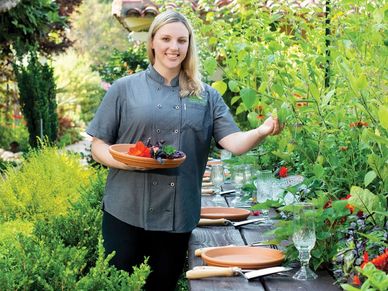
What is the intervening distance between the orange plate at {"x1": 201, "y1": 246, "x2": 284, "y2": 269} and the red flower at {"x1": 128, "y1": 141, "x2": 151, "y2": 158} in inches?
20.7

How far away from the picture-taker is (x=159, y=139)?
163 inches

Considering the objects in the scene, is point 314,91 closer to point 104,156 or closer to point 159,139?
point 159,139

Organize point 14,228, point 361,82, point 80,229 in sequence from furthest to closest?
point 14,228
point 80,229
point 361,82

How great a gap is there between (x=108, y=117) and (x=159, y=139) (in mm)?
262

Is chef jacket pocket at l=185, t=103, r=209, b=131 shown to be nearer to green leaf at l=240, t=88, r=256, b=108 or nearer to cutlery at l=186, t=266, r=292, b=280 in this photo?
green leaf at l=240, t=88, r=256, b=108

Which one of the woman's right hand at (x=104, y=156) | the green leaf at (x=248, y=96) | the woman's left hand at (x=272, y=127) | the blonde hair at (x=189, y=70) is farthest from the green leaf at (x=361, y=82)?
the blonde hair at (x=189, y=70)

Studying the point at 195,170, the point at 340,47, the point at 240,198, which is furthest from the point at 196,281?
the point at 240,198

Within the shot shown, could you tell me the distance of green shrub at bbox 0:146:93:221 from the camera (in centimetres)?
666

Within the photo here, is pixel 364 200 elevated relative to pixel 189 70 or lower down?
lower down

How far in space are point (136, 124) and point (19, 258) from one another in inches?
38.2

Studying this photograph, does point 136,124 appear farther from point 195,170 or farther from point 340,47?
point 340,47

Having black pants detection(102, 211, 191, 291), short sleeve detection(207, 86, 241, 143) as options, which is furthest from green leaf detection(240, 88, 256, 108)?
black pants detection(102, 211, 191, 291)

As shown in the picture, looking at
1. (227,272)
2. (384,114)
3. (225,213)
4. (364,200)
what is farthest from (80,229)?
(384,114)

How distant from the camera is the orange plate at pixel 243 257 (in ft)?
11.1
